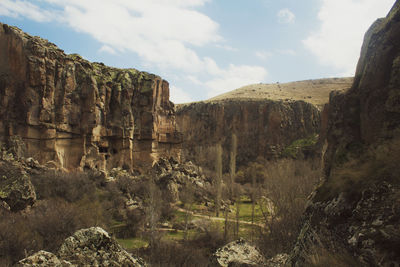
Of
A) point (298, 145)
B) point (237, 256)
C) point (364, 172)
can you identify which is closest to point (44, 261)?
point (364, 172)

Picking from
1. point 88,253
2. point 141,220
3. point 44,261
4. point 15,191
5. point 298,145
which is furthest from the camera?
point 298,145

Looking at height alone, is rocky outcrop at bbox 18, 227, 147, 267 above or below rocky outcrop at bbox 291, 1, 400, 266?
below

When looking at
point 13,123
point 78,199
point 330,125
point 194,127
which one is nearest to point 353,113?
point 330,125

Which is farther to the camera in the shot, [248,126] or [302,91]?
Result: [302,91]

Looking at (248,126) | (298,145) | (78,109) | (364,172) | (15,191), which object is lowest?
(15,191)

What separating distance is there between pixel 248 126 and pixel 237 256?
2502 inches

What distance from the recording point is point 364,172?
425 centimetres

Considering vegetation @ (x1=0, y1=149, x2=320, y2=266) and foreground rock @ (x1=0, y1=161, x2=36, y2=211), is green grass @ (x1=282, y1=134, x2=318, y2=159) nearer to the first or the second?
vegetation @ (x1=0, y1=149, x2=320, y2=266)

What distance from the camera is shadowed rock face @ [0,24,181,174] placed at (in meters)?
29.2

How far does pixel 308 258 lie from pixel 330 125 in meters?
3.32

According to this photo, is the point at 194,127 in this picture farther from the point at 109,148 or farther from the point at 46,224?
the point at 46,224

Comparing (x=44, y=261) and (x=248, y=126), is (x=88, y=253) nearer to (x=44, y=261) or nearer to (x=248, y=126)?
(x=44, y=261)

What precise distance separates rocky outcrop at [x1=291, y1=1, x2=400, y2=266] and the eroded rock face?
2.59 m

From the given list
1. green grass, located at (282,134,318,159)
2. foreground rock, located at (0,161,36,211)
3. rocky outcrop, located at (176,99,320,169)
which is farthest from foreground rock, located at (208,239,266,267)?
rocky outcrop, located at (176,99,320,169)
